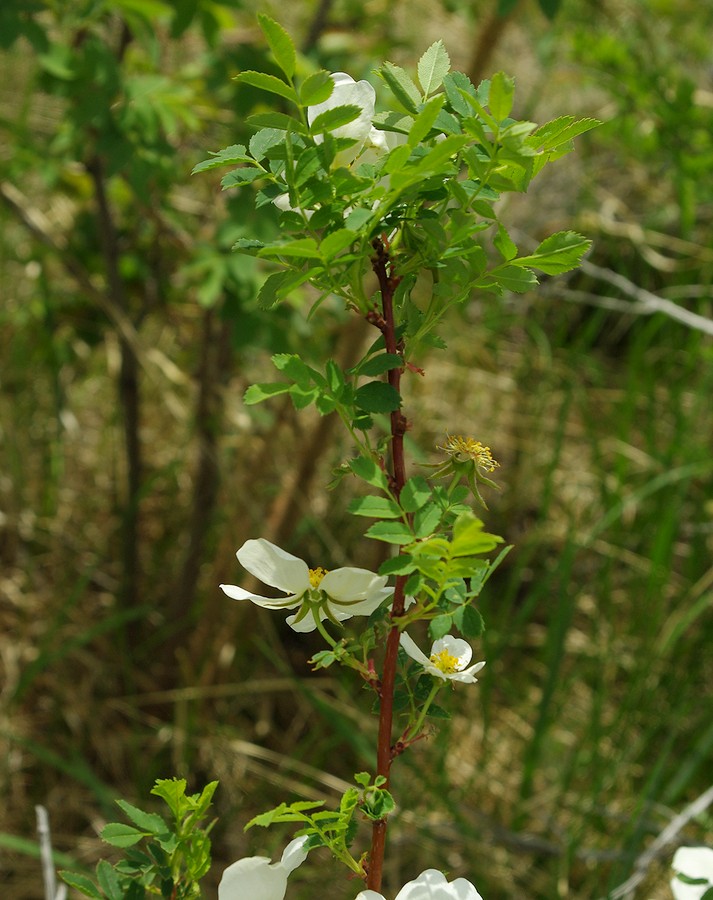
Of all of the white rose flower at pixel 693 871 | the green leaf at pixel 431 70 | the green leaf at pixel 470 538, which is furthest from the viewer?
the white rose flower at pixel 693 871

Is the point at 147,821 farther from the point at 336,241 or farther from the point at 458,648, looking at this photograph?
the point at 336,241

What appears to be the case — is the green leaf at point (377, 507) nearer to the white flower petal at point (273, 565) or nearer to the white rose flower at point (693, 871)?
the white flower petal at point (273, 565)

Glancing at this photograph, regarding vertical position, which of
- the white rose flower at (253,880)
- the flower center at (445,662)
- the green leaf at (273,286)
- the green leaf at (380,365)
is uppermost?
the green leaf at (273,286)

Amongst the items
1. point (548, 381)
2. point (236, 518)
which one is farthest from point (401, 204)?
point (548, 381)

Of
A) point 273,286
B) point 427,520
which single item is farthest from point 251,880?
point 273,286

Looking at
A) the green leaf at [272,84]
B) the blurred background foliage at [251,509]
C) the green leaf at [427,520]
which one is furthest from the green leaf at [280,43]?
the blurred background foliage at [251,509]

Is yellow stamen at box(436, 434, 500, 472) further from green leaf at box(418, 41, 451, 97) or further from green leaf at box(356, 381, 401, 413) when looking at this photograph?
green leaf at box(418, 41, 451, 97)
